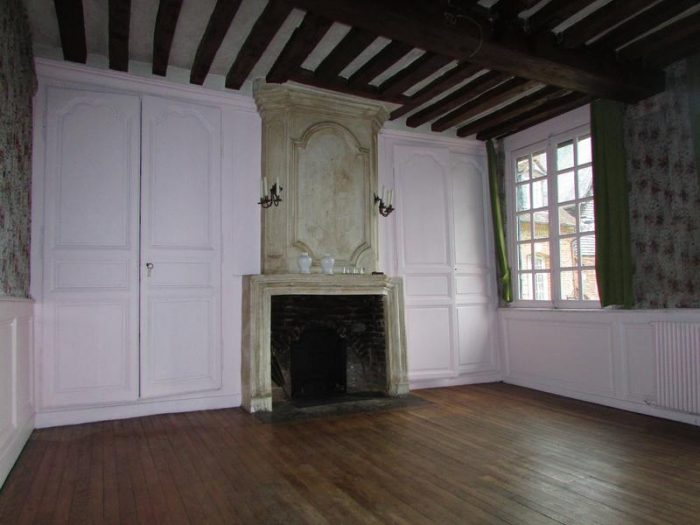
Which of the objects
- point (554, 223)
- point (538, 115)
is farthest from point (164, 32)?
point (554, 223)

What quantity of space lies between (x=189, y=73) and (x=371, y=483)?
3.69m

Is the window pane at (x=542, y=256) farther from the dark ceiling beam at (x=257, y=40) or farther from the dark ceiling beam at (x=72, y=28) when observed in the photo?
the dark ceiling beam at (x=72, y=28)

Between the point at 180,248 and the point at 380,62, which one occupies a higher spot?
the point at 380,62

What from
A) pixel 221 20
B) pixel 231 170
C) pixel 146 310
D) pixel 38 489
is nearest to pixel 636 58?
pixel 221 20

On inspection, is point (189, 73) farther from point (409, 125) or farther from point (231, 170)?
point (409, 125)

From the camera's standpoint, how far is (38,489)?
2.56 metres

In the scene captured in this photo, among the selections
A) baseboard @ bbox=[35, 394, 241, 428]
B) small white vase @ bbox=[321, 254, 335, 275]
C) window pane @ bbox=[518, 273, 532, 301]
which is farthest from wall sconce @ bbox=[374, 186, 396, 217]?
baseboard @ bbox=[35, 394, 241, 428]

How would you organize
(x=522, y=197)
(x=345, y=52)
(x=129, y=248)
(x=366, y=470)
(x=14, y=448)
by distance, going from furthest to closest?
1. (x=522, y=197)
2. (x=129, y=248)
3. (x=345, y=52)
4. (x=14, y=448)
5. (x=366, y=470)

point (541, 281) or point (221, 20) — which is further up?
point (221, 20)

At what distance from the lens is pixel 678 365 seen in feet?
12.3

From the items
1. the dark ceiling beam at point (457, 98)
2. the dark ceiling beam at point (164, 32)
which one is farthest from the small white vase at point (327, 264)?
the dark ceiling beam at point (164, 32)

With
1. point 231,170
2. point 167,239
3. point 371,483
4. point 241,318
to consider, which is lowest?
point 371,483

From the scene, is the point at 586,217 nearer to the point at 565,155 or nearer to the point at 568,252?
the point at 568,252

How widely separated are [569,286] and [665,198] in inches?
50.2
